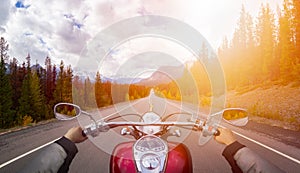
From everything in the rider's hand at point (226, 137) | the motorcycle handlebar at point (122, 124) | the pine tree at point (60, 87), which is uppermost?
the pine tree at point (60, 87)

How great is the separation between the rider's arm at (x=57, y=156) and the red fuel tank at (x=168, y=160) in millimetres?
366

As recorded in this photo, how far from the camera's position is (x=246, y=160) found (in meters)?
1.93

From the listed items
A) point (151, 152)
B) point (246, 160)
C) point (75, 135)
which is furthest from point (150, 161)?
point (75, 135)

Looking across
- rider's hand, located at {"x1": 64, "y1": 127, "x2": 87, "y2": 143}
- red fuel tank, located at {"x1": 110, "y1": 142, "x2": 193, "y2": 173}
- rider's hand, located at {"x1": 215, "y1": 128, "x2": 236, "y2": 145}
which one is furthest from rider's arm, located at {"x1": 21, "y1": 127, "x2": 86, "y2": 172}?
rider's hand, located at {"x1": 215, "y1": 128, "x2": 236, "y2": 145}

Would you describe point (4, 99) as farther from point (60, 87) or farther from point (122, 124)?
point (122, 124)

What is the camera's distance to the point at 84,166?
5840mm

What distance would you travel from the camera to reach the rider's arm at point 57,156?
1891mm

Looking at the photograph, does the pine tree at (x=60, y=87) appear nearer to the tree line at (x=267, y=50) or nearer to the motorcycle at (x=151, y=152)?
the tree line at (x=267, y=50)

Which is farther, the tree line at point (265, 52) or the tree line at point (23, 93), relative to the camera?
the tree line at point (23, 93)

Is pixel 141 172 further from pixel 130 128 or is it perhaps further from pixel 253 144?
pixel 253 144

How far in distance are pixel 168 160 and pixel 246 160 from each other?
52 centimetres

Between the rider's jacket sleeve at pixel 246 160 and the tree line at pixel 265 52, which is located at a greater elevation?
the tree line at pixel 265 52

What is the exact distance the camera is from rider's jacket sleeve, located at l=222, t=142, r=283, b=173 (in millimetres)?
1769

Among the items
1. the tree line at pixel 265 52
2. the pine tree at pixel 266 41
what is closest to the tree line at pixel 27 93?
the tree line at pixel 265 52
